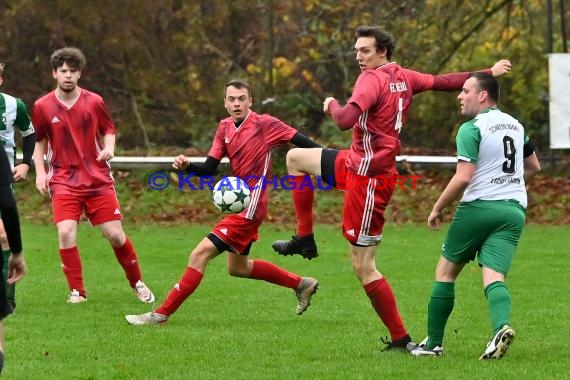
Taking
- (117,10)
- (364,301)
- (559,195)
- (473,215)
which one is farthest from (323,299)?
(117,10)

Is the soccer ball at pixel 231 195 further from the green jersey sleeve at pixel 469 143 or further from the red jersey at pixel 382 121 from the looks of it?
the green jersey sleeve at pixel 469 143

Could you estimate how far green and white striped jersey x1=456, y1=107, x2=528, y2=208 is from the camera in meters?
6.89

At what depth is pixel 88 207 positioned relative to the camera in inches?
385

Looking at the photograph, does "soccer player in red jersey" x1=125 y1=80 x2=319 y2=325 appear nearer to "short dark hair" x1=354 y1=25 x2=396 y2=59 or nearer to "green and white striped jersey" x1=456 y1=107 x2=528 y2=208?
"short dark hair" x1=354 y1=25 x2=396 y2=59

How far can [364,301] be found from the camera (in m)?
10.0

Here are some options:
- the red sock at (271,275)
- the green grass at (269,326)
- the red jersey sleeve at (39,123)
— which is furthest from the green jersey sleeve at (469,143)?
the red jersey sleeve at (39,123)

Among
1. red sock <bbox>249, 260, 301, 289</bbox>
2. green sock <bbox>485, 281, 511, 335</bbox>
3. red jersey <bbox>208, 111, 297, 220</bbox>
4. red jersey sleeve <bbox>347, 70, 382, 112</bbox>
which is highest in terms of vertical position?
red jersey sleeve <bbox>347, 70, 382, 112</bbox>

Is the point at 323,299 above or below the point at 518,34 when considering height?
below

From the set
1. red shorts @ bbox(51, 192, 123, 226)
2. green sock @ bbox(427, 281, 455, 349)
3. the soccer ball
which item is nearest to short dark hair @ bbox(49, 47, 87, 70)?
red shorts @ bbox(51, 192, 123, 226)

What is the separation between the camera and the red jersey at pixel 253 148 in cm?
851

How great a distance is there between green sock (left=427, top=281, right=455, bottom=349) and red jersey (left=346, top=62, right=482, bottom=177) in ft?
2.74

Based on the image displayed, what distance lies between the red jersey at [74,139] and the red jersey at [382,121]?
2.89m

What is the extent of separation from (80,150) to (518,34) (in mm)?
12403

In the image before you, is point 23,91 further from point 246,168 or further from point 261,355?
point 261,355
